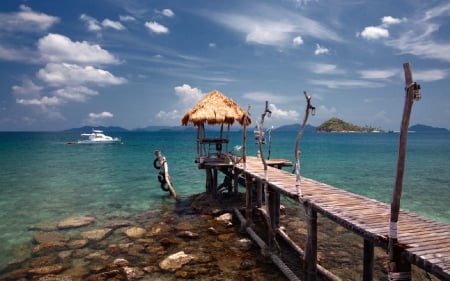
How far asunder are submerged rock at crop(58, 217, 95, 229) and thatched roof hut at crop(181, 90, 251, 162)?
6401mm

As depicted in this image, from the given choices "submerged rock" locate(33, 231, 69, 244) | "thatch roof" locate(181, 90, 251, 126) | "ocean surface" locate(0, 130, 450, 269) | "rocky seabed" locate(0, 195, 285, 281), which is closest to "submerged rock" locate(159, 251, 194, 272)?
"rocky seabed" locate(0, 195, 285, 281)

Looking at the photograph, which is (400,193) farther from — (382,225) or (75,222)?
(75,222)

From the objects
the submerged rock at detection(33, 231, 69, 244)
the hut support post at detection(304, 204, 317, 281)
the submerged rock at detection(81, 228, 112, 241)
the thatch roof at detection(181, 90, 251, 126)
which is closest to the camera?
the hut support post at detection(304, 204, 317, 281)

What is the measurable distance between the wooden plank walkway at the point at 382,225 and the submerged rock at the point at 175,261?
159 inches

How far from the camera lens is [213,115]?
17250 mm

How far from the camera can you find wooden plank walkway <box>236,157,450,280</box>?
16.9 ft

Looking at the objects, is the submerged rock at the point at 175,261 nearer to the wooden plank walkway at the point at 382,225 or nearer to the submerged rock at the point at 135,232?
the submerged rock at the point at 135,232

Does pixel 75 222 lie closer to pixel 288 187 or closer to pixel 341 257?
pixel 288 187

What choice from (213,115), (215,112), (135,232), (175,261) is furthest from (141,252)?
(215,112)

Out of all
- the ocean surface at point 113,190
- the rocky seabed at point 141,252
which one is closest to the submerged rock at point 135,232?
the rocky seabed at point 141,252

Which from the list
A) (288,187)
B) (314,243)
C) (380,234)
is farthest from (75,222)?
(380,234)

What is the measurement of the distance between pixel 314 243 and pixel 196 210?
992cm

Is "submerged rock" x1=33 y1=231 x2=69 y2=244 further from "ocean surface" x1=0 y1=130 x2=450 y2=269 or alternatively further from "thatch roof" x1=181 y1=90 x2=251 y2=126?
"thatch roof" x1=181 y1=90 x2=251 y2=126

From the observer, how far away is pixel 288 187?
1045 cm
